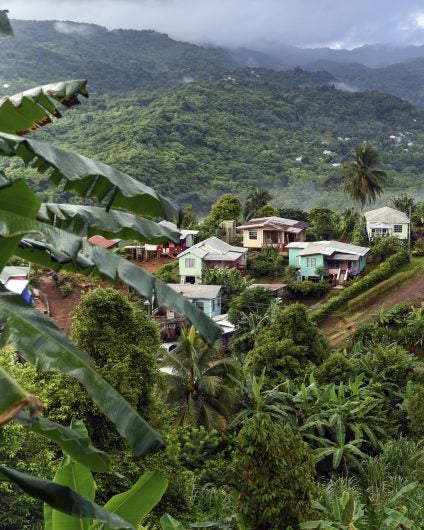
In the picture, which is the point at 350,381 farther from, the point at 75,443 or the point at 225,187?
the point at 225,187

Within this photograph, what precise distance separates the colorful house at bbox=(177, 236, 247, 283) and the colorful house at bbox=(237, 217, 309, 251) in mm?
3202

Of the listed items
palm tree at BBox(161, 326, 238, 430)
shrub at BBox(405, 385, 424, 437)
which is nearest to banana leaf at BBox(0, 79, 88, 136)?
palm tree at BBox(161, 326, 238, 430)

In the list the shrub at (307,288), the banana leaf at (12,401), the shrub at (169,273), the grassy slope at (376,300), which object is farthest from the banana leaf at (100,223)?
the shrub at (169,273)

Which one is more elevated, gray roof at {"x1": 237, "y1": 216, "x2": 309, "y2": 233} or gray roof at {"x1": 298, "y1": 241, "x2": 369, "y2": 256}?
gray roof at {"x1": 237, "y1": 216, "x2": 309, "y2": 233}

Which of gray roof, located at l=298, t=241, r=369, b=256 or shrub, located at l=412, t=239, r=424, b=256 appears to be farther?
shrub, located at l=412, t=239, r=424, b=256

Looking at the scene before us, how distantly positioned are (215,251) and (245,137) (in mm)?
65902

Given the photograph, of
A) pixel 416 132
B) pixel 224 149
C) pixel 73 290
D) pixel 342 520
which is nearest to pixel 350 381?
pixel 342 520

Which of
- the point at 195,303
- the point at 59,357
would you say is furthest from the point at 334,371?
the point at 59,357

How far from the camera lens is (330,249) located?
3453cm

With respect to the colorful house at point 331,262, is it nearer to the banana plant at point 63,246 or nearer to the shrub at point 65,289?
the shrub at point 65,289

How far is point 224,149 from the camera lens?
297ft

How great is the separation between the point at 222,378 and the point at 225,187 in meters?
61.7

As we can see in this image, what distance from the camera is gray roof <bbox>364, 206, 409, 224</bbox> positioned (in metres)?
38.9

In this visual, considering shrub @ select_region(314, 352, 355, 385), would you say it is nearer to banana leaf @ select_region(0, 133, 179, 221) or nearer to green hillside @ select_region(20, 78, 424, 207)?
banana leaf @ select_region(0, 133, 179, 221)
